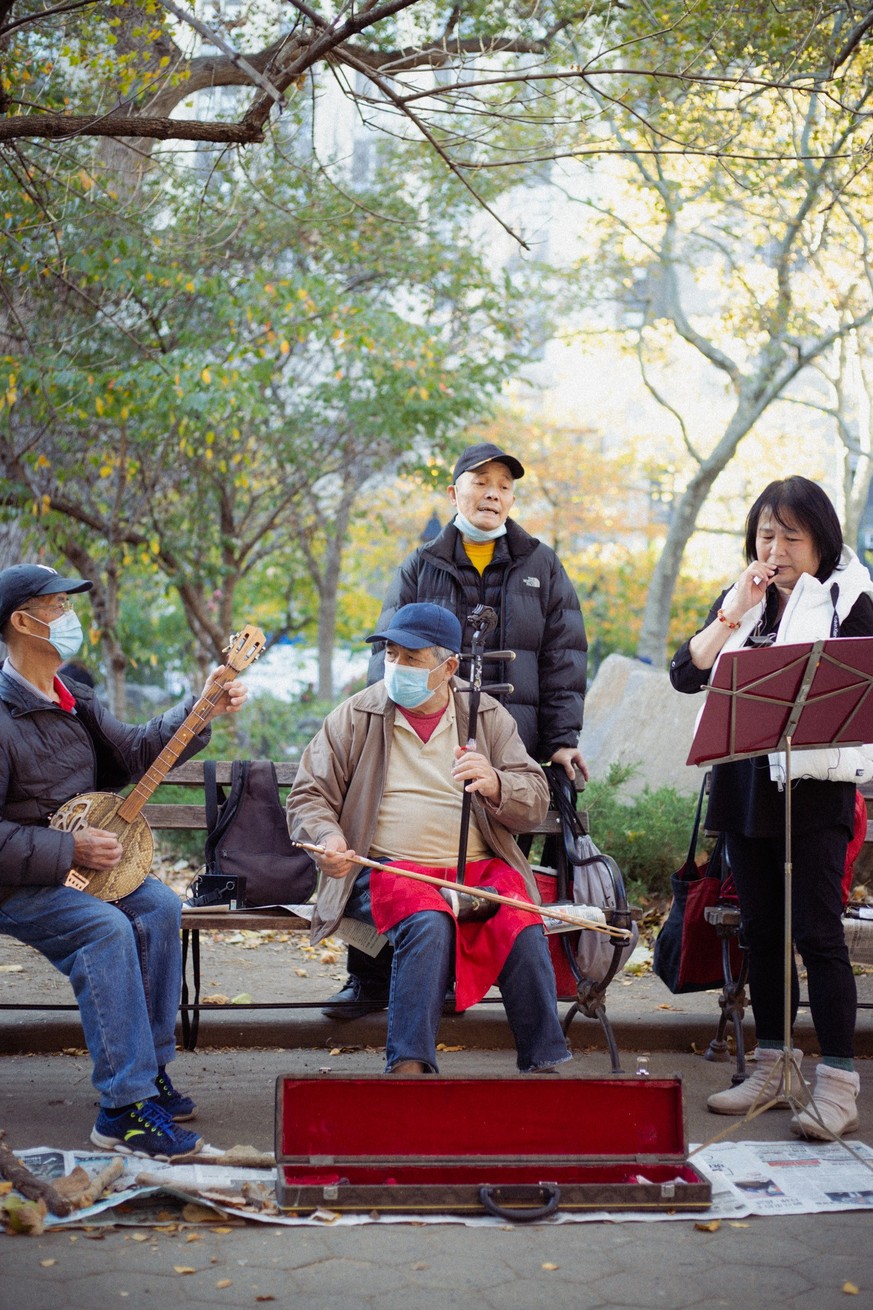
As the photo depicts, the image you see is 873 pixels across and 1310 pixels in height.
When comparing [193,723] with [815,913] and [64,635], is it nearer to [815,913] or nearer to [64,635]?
[64,635]

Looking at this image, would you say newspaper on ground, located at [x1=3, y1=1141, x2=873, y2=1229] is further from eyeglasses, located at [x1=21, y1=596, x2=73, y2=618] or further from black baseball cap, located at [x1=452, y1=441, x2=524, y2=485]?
black baseball cap, located at [x1=452, y1=441, x2=524, y2=485]

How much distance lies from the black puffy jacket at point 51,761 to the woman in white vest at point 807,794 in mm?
1795

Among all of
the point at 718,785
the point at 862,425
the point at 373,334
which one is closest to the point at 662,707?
the point at 373,334

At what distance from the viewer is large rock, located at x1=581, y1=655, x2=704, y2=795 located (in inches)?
353

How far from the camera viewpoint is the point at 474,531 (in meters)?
4.96

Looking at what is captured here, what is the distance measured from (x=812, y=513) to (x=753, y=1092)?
6.20 ft

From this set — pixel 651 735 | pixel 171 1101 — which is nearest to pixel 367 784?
pixel 171 1101

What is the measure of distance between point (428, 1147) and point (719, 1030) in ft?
5.76

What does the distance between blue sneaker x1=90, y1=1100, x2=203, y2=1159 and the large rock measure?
530 cm

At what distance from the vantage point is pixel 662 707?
9.20 m

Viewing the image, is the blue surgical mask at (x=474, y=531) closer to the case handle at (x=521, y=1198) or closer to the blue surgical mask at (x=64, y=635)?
the blue surgical mask at (x=64, y=635)

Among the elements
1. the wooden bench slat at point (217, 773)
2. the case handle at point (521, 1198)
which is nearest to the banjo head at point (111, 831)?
the wooden bench slat at point (217, 773)

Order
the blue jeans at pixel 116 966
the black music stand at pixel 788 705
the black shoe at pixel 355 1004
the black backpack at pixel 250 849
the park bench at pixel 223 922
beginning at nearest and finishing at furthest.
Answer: the black music stand at pixel 788 705, the blue jeans at pixel 116 966, the park bench at pixel 223 922, the black backpack at pixel 250 849, the black shoe at pixel 355 1004

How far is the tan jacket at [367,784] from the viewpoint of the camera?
4.32 m
